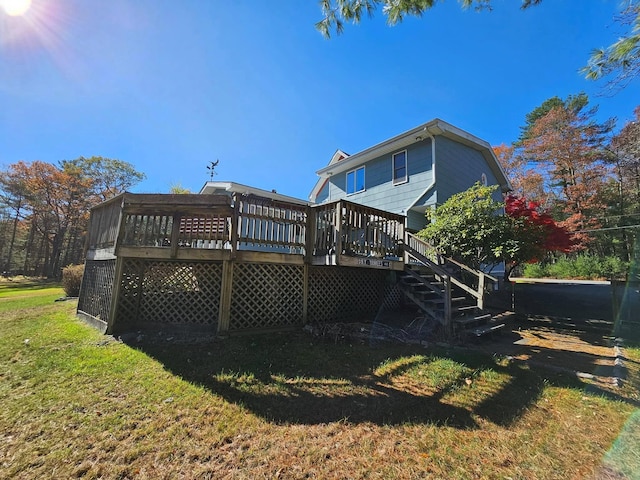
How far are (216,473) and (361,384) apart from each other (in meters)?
2.18

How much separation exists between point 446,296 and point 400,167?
729 cm

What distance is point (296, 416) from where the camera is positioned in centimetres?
305

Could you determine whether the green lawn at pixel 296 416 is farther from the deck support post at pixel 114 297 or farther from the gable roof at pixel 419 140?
the gable roof at pixel 419 140

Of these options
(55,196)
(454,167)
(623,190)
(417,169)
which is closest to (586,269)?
(623,190)

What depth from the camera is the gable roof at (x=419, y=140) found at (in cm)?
1059

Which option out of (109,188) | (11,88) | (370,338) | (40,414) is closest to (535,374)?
(370,338)

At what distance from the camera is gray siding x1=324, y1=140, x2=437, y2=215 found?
1105 centimetres

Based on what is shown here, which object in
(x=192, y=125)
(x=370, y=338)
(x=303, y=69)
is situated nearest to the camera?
(x=370, y=338)

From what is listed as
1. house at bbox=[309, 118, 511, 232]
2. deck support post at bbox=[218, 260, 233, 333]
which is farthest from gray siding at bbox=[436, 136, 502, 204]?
deck support post at bbox=[218, 260, 233, 333]

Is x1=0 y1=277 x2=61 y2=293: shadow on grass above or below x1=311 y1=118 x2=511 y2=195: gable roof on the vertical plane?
below

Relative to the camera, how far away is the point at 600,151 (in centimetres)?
2250

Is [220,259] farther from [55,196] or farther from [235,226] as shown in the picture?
[55,196]

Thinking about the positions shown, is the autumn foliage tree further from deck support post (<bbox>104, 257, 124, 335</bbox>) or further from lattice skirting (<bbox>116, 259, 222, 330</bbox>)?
deck support post (<bbox>104, 257, 124, 335</bbox>)

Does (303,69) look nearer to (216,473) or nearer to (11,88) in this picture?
(216,473)
